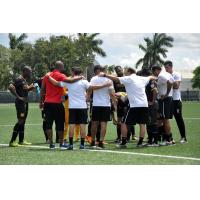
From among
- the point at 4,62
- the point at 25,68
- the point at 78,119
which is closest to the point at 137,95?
the point at 78,119

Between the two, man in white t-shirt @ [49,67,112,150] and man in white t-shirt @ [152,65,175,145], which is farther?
man in white t-shirt @ [152,65,175,145]

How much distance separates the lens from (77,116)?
11.1 m

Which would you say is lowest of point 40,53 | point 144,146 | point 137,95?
point 144,146

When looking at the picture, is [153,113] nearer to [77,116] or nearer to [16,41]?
[77,116]

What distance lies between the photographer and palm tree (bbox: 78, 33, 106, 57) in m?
72.9

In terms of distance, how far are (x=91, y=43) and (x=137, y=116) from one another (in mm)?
66298

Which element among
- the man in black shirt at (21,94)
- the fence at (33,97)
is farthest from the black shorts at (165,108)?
the fence at (33,97)

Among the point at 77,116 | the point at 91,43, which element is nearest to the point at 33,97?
the point at 91,43

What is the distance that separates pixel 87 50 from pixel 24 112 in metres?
61.2

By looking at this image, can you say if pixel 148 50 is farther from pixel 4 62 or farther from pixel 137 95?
pixel 137 95

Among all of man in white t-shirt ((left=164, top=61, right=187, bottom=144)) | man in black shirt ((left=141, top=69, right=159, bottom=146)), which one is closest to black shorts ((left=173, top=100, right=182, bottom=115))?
man in white t-shirt ((left=164, top=61, right=187, bottom=144))

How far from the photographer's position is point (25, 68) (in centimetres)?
1214

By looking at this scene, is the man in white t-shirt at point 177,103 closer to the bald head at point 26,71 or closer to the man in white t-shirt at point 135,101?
the man in white t-shirt at point 135,101

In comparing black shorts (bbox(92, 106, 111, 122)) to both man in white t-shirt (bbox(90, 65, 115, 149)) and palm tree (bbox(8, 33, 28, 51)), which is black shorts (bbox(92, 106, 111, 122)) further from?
palm tree (bbox(8, 33, 28, 51))
